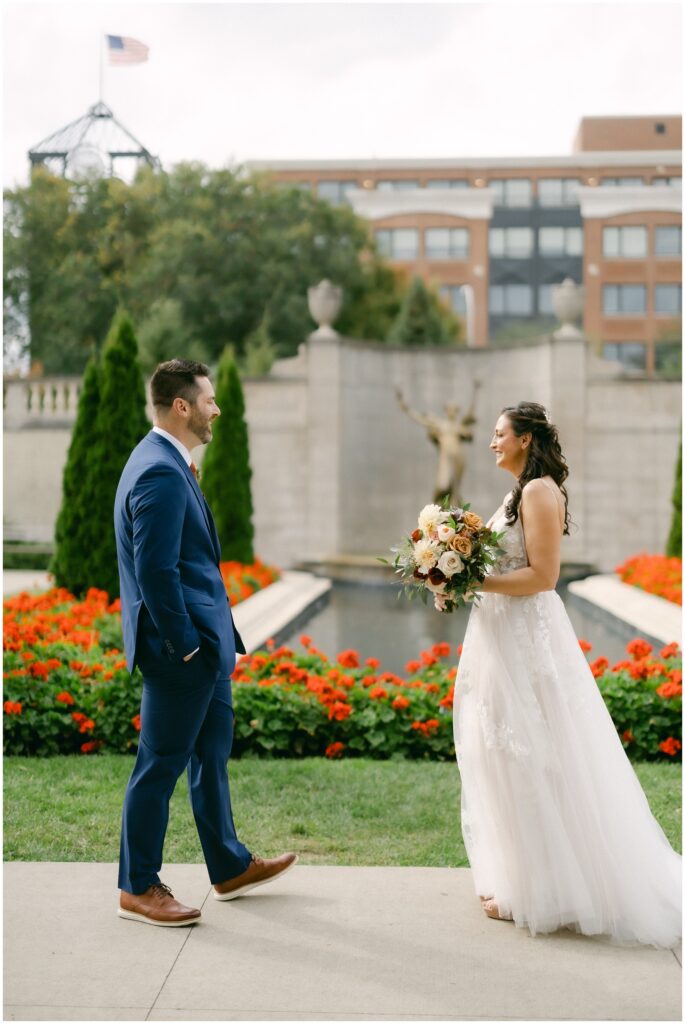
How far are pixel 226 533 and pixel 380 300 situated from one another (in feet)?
63.7

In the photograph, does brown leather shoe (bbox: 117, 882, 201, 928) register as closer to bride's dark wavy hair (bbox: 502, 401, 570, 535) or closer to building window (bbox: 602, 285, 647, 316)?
bride's dark wavy hair (bbox: 502, 401, 570, 535)

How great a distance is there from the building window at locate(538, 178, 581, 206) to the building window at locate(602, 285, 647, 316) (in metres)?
6.84

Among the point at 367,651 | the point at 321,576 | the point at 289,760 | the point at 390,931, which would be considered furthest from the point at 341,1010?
the point at 321,576

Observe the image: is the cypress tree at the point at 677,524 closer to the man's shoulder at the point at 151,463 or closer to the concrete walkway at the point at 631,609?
the concrete walkway at the point at 631,609

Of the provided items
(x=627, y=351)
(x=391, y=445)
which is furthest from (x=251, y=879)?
(x=627, y=351)

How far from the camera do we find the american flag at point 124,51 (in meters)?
22.3

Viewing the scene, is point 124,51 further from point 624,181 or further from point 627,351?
point 624,181

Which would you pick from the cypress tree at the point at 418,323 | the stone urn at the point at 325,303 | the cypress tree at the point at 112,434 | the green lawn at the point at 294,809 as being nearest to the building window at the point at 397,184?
the cypress tree at the point at 418,323

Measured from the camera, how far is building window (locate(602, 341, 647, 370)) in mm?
52438

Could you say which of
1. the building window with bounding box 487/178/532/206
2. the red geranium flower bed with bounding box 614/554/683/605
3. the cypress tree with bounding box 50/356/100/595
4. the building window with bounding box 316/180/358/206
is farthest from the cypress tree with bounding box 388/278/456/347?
the building window with bounding box 487/178/532/206

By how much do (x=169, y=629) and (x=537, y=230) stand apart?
55632 mm

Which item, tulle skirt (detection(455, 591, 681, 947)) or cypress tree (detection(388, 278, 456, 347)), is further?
cypress tree (detection(388, 278, 456, 347))

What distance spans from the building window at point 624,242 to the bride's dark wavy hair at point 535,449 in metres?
51.4

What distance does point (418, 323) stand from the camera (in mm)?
28625
